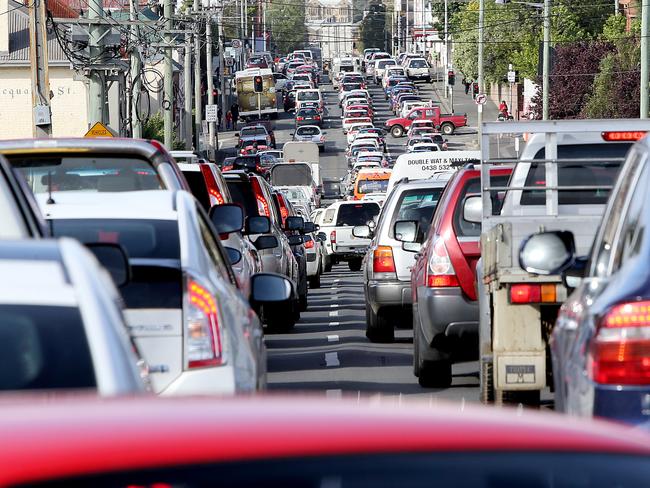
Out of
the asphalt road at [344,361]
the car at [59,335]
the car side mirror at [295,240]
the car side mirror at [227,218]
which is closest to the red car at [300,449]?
the car at [59,335]

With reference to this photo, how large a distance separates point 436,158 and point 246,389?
2332 cm

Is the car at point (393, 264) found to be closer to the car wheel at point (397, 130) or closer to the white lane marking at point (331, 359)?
the white lane marking at point (331, 359)

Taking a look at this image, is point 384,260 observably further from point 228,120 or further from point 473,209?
point 228,120

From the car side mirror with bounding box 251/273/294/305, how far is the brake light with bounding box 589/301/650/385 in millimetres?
2866

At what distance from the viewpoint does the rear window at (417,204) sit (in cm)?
1747

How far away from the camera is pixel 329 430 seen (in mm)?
2789

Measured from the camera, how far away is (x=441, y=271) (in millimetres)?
13102

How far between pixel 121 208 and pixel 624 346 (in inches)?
117

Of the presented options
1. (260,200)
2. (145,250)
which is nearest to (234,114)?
(260,200)

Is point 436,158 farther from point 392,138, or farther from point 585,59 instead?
point 392,138

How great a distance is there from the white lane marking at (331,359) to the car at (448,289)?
174cm

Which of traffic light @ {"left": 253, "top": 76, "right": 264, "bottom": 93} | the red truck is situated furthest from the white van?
traffic light @ {"left": 253, "top": 76, "right": 264, "bottom": 93}

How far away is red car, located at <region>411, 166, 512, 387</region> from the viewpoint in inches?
504

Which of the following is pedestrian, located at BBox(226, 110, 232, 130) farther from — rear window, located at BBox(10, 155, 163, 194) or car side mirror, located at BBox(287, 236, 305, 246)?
rear window, located at BBox(10, 155, 163, 194)
